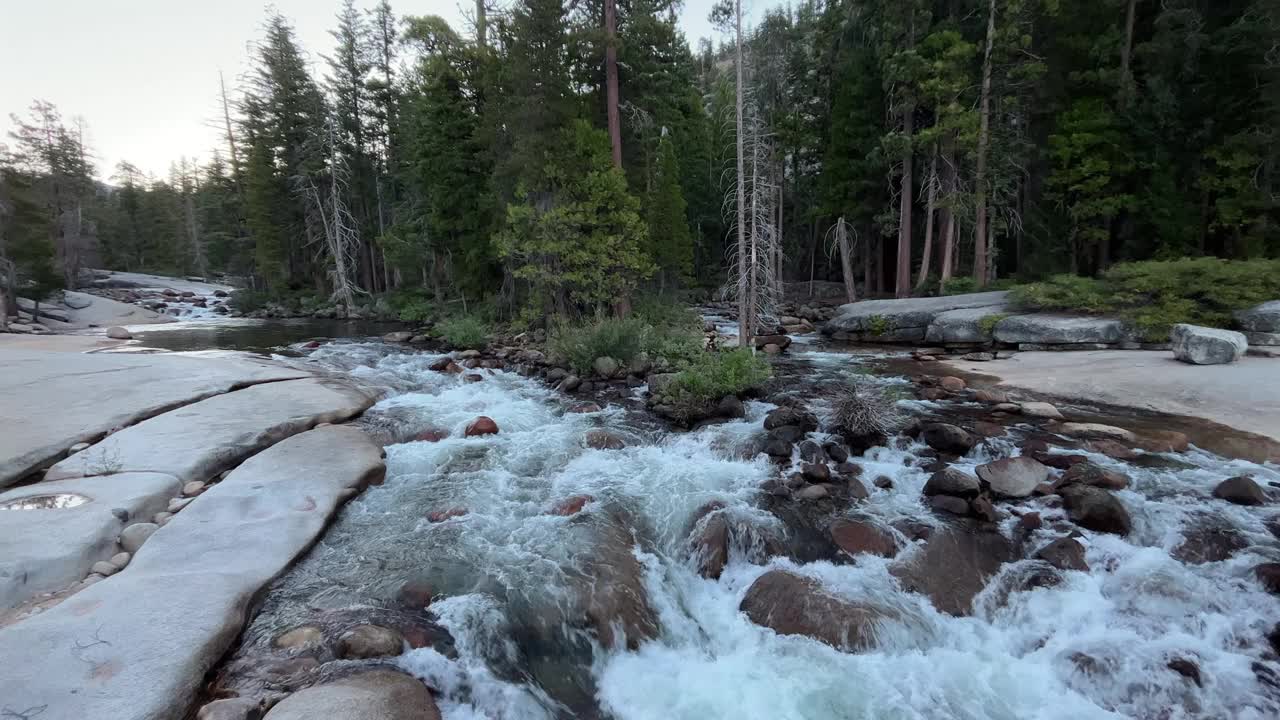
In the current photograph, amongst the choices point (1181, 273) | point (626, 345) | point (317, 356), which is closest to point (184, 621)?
point (626, 345)

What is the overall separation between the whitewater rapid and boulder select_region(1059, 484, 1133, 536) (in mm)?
111

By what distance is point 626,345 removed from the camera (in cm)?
1264

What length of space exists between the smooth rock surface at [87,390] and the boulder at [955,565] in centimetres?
904

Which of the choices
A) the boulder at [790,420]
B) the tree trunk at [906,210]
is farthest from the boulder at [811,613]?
the tree trunk at [906,210]

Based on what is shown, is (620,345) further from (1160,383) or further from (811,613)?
(1160,383)

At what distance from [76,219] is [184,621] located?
54553mm

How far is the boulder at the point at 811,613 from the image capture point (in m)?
4.37

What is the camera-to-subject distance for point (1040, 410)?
850 centimetres

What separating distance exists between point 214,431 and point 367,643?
16.3ft

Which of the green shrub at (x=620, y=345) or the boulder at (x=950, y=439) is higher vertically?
the green shrub at (x=620, y=345)

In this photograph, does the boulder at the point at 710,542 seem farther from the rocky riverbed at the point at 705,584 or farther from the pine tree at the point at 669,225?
the pine tree at the point at 669,225

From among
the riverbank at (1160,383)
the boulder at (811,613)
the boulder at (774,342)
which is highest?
the boulder at (774,342)

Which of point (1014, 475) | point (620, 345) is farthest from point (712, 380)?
point (1014, 475)

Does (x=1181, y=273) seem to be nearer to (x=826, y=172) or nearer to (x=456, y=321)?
(x=826, y=172)
